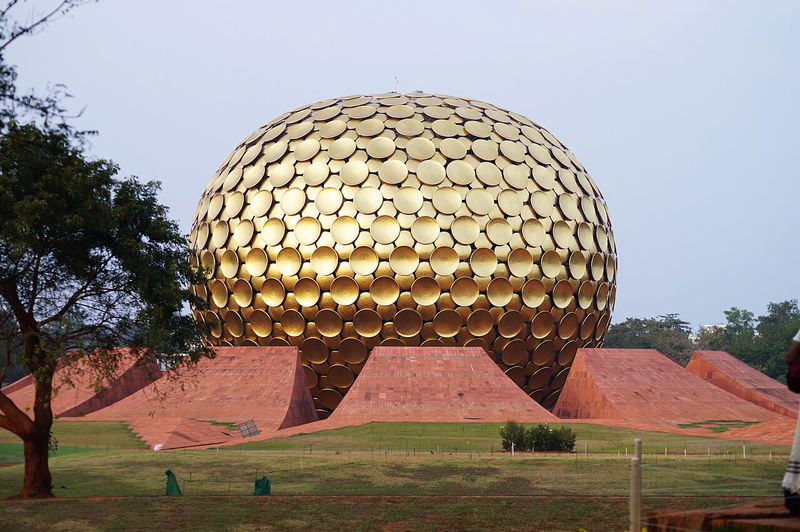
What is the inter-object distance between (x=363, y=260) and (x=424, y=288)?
1981 millimetres

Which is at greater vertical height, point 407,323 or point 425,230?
point 425,230

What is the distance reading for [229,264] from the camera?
2698 centimetres

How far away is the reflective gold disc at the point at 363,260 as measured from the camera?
25094mm

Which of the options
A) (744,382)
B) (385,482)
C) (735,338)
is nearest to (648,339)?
(735,338)

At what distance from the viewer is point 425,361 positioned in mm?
23953

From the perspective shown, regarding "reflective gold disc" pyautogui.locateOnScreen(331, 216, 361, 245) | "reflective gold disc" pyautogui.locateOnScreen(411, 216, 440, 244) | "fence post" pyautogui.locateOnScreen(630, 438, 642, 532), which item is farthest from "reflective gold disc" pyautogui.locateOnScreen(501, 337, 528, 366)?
"fence post" pyautogui.locateOnScreen(630, 438, 642, 532)

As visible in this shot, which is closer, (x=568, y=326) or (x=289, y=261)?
(x=289, y=261)

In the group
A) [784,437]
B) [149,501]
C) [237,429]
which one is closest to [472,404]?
[237,429]

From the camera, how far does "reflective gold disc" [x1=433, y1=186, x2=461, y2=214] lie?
25.7 metres

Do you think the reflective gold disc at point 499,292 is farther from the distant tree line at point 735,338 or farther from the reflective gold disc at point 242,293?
the distant tree line at point 735,338

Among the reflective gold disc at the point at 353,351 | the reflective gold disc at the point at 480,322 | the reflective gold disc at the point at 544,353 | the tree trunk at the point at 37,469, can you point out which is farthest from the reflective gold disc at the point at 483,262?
the tree trunk at the point at 37,469

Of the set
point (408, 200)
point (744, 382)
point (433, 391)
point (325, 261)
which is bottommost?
point (433, 391)

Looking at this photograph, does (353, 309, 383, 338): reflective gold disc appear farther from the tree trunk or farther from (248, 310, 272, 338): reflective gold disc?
the tree trunk

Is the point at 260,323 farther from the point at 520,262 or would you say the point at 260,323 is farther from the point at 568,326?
the point at 568,326
